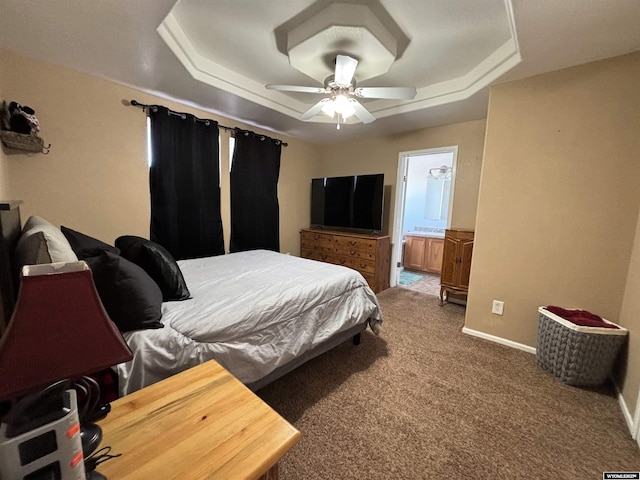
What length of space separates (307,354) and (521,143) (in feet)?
8.11

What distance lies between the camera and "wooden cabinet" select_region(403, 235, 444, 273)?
16.4ft

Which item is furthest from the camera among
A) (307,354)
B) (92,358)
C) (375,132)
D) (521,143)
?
(375,132)

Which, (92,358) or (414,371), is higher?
(92,358)

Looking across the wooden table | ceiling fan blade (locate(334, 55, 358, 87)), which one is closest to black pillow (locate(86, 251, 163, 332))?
the wooden table

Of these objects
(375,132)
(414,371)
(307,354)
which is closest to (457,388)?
(414,371)

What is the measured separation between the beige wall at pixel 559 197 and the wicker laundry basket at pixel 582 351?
158mm

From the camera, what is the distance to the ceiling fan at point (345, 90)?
1.89 m

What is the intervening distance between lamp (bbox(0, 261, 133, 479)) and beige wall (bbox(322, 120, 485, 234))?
3723 millimetres

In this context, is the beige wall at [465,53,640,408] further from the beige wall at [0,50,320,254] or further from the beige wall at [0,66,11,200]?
the beige wall at [0,66,11,200]

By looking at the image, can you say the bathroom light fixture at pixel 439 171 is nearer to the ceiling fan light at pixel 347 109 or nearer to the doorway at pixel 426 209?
the doorway at pixel 426 209

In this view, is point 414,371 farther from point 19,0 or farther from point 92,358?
point 19,0

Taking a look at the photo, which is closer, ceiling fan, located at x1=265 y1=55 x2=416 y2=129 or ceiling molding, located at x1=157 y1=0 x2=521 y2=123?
ceiling molding, located at x1=157 y1=0 x2=521 y2=123

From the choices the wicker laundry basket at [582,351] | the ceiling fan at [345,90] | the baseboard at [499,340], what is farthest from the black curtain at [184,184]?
the wicker laundry basket at [582,351]

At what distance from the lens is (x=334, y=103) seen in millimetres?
2293
